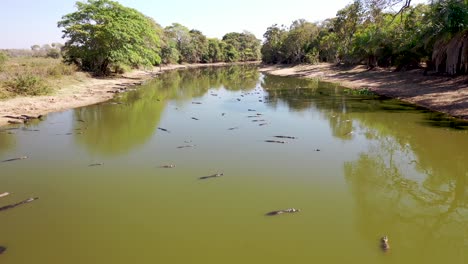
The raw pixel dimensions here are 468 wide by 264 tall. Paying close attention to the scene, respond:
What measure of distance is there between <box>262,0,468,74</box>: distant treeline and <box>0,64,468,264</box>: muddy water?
6.00 meters

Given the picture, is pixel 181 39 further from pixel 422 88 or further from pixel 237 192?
pixel 237 192

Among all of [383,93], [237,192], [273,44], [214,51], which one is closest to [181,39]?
[214,51]

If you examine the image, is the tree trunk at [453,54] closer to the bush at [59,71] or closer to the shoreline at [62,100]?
the shoreline at [62,100]

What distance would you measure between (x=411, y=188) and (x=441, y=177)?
57.0 inches

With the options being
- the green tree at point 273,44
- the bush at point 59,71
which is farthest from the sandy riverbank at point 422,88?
the green tree at point 273,44

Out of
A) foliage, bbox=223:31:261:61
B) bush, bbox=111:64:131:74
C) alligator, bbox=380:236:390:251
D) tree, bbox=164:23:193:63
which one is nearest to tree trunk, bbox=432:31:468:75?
alligator, bbox=380:236:390:251

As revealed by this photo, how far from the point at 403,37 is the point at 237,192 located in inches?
1095

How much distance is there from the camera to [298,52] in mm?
64500

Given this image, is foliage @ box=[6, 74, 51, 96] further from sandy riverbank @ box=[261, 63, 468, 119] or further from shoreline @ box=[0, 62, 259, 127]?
sandy riverbank @ box=[261, 63, 468, 119]

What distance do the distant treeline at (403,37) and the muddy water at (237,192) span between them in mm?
5997

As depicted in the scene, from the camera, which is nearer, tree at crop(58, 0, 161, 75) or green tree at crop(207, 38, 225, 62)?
tree at crop(58, 0, 161, 75)

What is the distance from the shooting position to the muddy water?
589 centimetres

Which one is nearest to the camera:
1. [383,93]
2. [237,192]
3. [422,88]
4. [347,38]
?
[237,192]

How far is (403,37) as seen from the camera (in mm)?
29984
